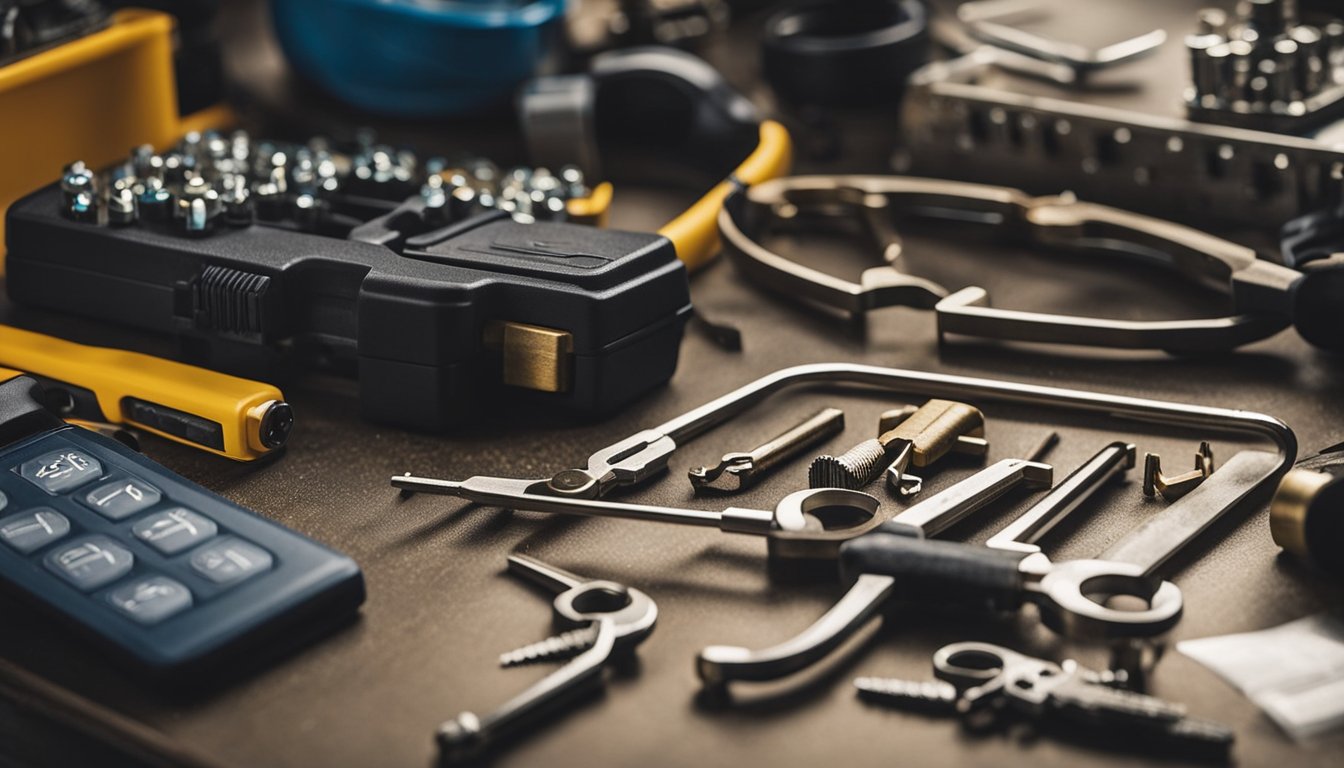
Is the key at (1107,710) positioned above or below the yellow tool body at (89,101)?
below

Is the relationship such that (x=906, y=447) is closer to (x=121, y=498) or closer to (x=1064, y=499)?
(x=1064, y=499)

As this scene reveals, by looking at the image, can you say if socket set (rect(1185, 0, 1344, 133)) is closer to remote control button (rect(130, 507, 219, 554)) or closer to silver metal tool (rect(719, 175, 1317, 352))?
silver metal tool (rect(719, 175, 1317, 352))

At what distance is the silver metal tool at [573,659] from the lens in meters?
0.57

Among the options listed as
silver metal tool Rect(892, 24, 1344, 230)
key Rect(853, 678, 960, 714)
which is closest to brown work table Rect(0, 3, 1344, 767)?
key Rect(853, 678, 960, 714)

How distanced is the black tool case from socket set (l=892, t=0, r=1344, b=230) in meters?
0.37

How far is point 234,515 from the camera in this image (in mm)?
689

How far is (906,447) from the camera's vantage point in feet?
2.54

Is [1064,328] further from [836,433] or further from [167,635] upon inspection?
[167,635]

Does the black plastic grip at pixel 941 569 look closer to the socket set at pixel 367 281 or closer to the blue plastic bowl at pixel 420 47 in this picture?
the socket set at pixel 367 281

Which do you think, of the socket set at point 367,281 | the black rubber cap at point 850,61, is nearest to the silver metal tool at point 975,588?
the socket set at point 367,281

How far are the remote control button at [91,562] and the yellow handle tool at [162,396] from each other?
0.42 ft

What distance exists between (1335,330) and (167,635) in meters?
0.61

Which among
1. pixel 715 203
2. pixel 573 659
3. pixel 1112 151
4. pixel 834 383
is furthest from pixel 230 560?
pixel 1112 151

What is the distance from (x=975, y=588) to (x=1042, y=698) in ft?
0.20
